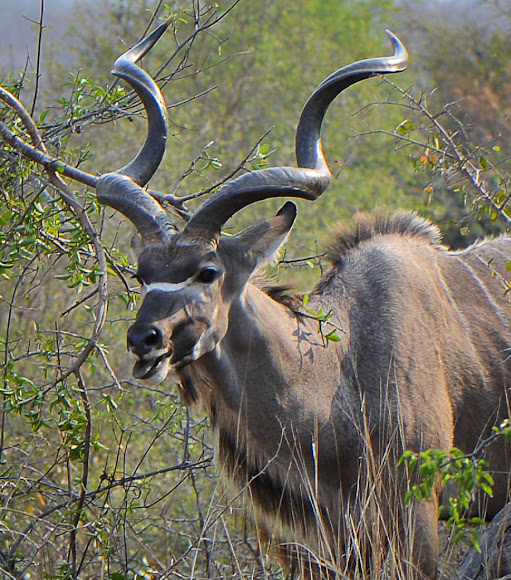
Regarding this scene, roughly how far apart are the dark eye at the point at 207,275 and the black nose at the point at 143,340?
0.29m

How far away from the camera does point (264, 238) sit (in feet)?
10.4

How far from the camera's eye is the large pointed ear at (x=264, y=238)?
317cm

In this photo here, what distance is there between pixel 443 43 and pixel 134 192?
9.36m

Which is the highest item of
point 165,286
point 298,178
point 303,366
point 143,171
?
point 143,171

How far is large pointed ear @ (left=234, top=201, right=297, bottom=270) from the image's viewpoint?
3172mm

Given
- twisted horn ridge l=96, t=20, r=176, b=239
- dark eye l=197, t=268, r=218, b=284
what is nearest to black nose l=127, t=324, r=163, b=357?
dark eye l=197, t=268, r=218, b=284

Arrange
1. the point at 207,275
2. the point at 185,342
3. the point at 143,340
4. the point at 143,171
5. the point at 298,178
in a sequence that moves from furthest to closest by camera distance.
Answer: the point at 143,171, the point at 298,178, the point at 207,275, the point at 185,342, the point at 143,340

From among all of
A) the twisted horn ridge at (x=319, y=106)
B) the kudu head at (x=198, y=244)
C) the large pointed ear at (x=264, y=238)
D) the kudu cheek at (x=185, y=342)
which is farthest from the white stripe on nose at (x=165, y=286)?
the twisted horn ridge at (x=319, y=106)

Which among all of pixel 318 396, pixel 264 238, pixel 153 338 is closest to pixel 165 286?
pixel 153 338

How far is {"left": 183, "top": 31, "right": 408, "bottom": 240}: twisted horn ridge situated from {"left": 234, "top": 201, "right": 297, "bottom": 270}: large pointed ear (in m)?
0.10

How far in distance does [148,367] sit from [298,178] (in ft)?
2.63

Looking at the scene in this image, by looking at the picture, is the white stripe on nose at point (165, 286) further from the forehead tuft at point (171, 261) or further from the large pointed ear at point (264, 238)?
the large pointed ear at point (264, 238)

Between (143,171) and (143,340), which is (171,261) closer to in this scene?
(143,340)

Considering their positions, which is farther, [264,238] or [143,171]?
[143,171]
